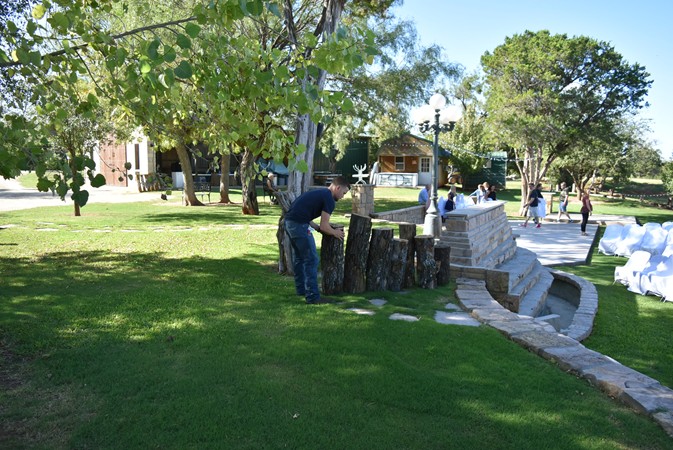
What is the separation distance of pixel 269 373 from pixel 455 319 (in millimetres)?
2520

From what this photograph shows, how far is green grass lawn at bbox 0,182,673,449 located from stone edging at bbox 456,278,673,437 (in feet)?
0.45

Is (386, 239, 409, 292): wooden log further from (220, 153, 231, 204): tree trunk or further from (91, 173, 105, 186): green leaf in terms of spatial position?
(220, 153, 231, 204): tree trunk

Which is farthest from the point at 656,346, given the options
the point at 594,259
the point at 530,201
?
the point at 530,201

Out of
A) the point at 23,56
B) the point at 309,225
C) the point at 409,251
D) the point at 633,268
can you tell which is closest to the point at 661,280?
the point at 633,268

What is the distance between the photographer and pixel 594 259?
13273 millimetres

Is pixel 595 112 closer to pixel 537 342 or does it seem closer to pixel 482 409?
pixel 537 342

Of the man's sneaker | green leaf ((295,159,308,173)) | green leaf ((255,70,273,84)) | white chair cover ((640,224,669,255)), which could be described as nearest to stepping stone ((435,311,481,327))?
the man's sneaker

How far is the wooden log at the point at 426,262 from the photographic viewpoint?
706 centimetres

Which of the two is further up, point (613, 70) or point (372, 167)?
point (613, 70)

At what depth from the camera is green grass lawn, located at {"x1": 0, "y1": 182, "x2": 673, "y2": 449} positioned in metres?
3.25

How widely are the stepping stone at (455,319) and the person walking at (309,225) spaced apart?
129 cm

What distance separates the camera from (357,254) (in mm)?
6465

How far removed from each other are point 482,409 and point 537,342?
167 cm

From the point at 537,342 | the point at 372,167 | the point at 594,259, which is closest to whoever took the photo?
the point at 537,342
